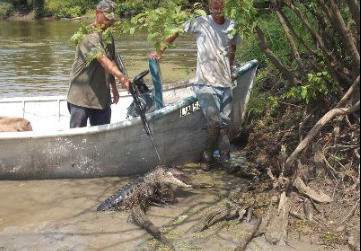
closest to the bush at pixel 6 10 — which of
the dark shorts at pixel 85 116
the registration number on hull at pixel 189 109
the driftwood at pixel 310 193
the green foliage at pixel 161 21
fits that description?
the dark shorts at pixel 85 116

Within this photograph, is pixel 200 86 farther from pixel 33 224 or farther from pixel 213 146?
pixel 33 224

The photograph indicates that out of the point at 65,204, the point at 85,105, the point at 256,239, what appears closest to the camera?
the point at 256,239

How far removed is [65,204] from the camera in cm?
542

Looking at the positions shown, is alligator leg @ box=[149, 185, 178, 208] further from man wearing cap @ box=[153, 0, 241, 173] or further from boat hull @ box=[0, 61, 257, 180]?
man wearing cap @ box=[153, 0, 241, 173]

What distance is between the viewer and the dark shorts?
611cm

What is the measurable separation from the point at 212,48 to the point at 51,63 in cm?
1231

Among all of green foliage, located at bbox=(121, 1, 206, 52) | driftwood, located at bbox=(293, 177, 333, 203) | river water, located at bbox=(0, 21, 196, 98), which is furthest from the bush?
driftwood, located at bbox=(293, 177, 333, 203)

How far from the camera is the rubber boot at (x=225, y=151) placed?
626 cm

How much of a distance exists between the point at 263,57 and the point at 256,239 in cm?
472

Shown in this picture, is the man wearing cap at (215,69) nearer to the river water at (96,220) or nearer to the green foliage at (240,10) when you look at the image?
the river water at (96,220)

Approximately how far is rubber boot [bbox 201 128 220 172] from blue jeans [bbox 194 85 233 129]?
72mm

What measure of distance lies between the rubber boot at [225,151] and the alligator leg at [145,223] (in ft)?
4.98

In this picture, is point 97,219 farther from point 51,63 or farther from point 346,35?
point 51,63

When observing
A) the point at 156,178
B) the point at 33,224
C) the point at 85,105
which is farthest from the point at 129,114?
the point at 33,224
